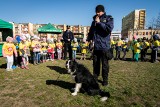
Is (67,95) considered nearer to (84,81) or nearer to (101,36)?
(84,81)

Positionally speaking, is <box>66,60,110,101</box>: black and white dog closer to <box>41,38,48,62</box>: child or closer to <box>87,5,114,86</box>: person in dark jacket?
<box>87,5,114,86</box>: person in dark jacket

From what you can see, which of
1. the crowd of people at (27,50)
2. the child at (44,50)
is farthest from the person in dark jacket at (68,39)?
the child at (44,50)

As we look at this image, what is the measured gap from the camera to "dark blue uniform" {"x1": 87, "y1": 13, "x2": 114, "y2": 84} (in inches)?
195

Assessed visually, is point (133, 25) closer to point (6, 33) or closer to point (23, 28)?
point (23, 28)

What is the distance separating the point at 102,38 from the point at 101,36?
0.24 feet

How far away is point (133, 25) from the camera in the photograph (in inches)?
5153

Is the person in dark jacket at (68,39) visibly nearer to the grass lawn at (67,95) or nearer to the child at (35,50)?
the child at (35,50)

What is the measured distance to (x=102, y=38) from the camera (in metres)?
5.27

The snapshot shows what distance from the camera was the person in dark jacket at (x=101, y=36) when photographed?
494 centimetres

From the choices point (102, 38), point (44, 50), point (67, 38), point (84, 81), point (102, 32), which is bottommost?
point (84, 81)

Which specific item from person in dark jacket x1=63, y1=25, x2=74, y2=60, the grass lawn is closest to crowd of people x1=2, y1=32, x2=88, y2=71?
person in dark jacket x1=63, y1=25, x2=74, y2=60

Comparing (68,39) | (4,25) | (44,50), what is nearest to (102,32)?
(68,39)

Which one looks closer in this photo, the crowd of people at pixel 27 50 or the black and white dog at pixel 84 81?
the black and white dog at pixel 84 81

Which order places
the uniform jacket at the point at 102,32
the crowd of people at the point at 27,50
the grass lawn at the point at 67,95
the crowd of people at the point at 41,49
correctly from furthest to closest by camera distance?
the crowd of people at the point at 41,49 < the crowd of people at the point at 27,50 < the uniform jacket at the point at 102,32 < the grass lawn at the point at 67,95
